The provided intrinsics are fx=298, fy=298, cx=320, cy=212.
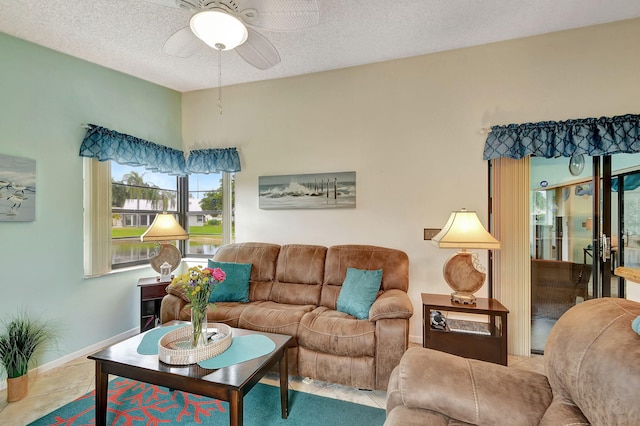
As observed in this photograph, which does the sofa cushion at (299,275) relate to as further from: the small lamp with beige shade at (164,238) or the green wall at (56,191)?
the green wall at (56,191)

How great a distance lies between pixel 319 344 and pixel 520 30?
3.14 metres

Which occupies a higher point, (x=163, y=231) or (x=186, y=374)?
(x=163, y=231)

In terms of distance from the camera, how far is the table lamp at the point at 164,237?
121 inches

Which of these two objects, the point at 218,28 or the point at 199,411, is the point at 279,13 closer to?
the point at 218,28

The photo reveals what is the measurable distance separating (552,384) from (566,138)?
2.23m

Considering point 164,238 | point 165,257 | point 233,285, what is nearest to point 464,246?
point 233,285

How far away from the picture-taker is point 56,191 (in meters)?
2.66

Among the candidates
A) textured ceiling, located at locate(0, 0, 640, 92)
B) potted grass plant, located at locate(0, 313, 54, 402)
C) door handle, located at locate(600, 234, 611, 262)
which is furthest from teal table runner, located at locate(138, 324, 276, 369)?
door handle, located at locate(600, 234, 611, 262)

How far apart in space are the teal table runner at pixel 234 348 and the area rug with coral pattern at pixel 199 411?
0.49 metres

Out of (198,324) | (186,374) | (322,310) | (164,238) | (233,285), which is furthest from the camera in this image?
(164,238)

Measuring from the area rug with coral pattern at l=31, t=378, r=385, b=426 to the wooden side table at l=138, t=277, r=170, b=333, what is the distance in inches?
35.7

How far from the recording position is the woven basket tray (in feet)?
5.33

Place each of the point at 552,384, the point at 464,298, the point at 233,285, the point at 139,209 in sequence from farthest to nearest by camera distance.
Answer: the point at 139,209, the point at 233,285, the point at 464,298, the point at 552,384

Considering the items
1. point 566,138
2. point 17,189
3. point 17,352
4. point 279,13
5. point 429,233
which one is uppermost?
point 279,13
